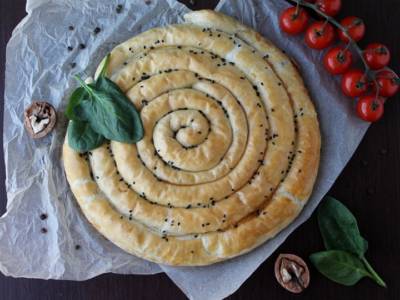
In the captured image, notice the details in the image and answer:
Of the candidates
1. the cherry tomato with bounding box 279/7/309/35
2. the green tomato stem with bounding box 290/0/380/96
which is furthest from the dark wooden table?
the cherry tomato with bounding box 279/7/309/35

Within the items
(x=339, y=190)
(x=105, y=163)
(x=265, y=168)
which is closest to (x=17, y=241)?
(x=105, y=163)

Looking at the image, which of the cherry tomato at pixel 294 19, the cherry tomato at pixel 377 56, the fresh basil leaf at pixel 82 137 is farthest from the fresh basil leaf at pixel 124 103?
the cherry tomato at pixel 377 56

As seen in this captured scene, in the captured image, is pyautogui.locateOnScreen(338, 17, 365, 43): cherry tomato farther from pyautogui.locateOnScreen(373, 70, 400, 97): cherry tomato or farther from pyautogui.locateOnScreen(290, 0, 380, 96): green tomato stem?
pyautogui.locateOnScreen(373, 70, 400, 97): cherry tomato

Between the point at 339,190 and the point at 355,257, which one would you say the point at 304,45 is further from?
the point at 355,257

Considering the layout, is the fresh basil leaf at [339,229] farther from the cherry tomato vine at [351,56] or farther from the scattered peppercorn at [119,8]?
the scattered peppercorn at [119,8]

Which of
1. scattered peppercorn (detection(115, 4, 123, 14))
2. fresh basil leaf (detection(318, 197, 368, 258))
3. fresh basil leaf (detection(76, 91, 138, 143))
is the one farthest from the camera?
scattered peppercorn (detection(115, 4, 123, 14))

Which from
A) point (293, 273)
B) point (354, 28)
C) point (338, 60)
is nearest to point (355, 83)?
point (338, 60)
